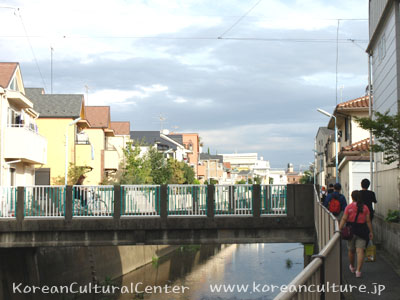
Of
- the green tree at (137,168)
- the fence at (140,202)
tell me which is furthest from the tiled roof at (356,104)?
the fence at (140,202)

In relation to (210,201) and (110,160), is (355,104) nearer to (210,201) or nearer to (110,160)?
(210,201)

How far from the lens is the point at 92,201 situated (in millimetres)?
19844

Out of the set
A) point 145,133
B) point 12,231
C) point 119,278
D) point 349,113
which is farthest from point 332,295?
point 145,133

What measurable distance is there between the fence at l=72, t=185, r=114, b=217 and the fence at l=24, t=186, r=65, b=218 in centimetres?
51

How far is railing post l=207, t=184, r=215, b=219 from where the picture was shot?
19375mm

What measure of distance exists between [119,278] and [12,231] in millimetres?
14405

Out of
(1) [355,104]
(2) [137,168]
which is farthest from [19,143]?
(2) [137,168]

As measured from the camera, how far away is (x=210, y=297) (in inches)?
1161

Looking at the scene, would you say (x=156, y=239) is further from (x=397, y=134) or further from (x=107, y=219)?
(x=397, y=134)

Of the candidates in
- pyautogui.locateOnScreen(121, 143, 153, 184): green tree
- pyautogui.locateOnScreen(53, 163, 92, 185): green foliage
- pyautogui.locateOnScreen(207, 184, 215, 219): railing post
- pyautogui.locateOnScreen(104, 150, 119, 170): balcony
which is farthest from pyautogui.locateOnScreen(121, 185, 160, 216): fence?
pyautogui.locateOnScreen(104, 150, 119, 170): balcony

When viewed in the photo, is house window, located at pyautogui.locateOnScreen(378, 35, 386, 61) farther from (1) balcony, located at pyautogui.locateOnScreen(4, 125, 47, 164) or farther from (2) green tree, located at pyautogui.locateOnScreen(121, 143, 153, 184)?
(2) green tree, located at pyautogui.locateOnScreen(121, 143, 153, 184)

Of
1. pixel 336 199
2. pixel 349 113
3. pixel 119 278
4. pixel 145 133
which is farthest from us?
pixel 145 133

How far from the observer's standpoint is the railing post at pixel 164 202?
19.3m

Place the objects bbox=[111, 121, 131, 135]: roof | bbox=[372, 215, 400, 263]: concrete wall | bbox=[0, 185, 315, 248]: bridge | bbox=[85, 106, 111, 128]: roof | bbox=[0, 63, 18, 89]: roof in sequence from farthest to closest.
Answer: bbox=[111, 121, 131, 135]: roof, bbox=[85, 106, 111, 128]: roof, bbox=[0, 63, 18, 89]: roof, bbox=[0, 185, 315, 248]: bridge, bbox=[372, 215, 400, 263]: concrete wall
